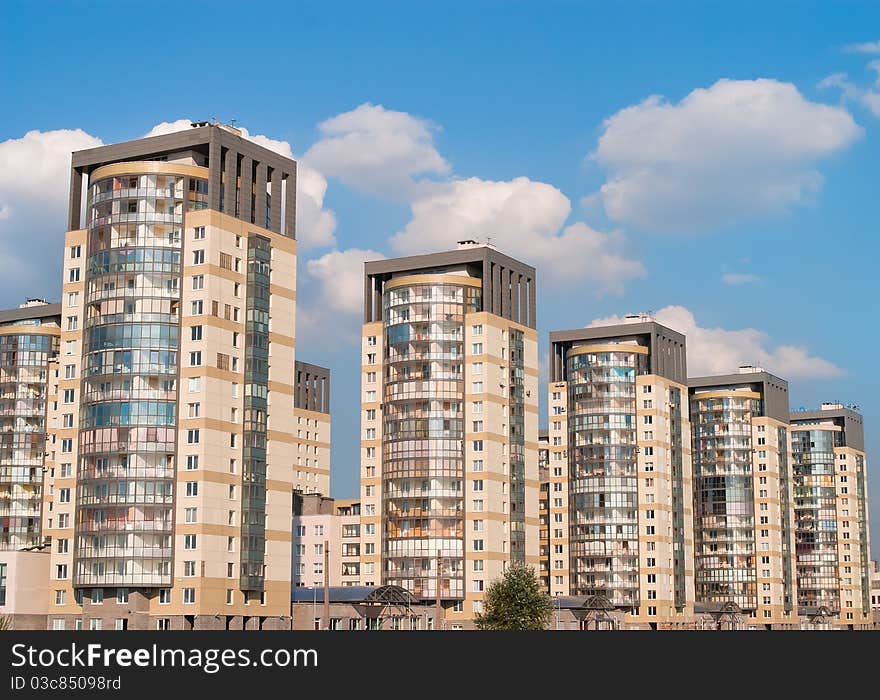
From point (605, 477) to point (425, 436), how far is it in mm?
41846

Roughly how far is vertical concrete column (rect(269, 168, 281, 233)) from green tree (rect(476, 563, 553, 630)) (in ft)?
139

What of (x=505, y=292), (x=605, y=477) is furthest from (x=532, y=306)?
(x=605, y=477)

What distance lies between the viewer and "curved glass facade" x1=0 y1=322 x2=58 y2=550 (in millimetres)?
164625

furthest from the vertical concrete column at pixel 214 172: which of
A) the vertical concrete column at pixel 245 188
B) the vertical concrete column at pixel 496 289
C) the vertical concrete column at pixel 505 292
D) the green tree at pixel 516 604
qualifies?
the green tree at pixel 516 604

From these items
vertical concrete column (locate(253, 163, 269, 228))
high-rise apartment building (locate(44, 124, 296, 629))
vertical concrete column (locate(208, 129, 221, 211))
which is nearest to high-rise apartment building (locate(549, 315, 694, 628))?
high-rise apartment building (locate(44, 124, 296, 629))

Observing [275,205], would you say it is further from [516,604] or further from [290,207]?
[516,604]

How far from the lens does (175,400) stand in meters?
115

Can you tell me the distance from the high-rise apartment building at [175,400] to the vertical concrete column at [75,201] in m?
2.72

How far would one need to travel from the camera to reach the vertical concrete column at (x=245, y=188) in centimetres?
12225

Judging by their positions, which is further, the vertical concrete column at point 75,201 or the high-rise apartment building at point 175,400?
the vertical concrete column at point 75,201

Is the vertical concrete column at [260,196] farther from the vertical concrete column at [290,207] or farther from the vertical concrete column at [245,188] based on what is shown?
the vertical concrete column at [290,207]
